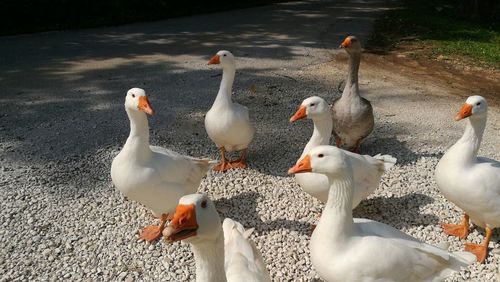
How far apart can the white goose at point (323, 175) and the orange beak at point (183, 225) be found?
5.98 feet

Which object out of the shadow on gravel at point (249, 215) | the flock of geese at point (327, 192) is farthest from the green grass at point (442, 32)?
the shadow on gravel at point (249, 215)

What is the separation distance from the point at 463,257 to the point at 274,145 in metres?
2.98

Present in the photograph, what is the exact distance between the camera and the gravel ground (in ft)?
12.2

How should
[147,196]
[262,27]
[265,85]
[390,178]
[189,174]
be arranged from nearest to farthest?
1. [147,196]
2. [189,174]
3. [390,178]
4. [265,85]
5. [262,27]

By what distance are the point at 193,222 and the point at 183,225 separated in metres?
0.05

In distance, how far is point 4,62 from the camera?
872 cm

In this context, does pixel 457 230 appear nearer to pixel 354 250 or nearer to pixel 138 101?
pixel 354 250

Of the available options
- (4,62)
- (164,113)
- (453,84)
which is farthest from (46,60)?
(453,84)

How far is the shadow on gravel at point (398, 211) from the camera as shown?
411cm

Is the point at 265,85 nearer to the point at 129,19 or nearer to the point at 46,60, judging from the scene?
the point at 46,60

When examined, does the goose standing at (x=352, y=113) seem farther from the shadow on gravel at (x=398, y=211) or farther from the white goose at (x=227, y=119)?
the white goose at (x=227, y=119)

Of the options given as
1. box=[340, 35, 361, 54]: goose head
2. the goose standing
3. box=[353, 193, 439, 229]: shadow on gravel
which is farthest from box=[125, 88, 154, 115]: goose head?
box=[340, 35, 361, 54]: goose head

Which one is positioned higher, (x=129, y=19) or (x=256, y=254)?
(x=129, y=19)

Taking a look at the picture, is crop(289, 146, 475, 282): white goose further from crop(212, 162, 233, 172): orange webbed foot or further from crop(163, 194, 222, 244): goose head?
crop(212, 162, 233, 172): orange webbed foot
